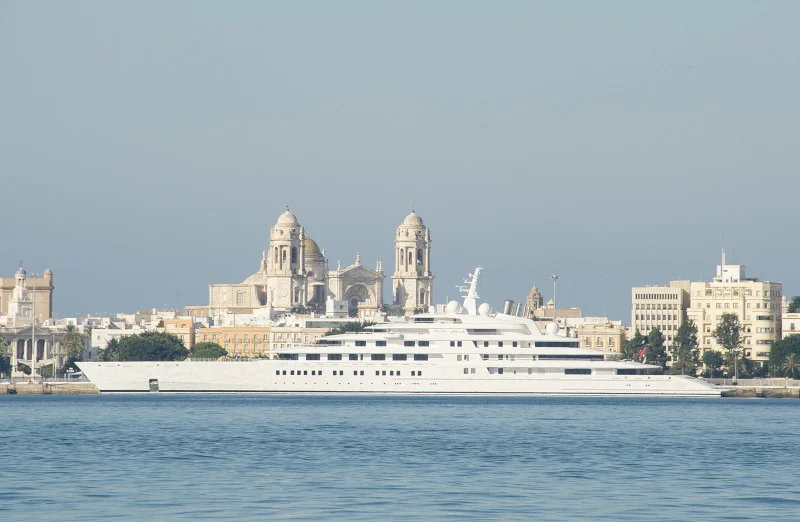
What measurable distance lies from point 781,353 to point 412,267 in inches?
2461

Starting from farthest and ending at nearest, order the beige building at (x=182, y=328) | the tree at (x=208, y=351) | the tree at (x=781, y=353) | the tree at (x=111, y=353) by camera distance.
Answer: the beige building at (x=182, y=328) < the tree at (x=208, y=351) < the tree at (x=111, y=353) < the tree at (x=781, y=353)

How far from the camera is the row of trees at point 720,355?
453 ft

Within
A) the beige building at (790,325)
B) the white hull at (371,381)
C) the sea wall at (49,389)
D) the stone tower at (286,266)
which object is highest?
the stone tower at (286,266)

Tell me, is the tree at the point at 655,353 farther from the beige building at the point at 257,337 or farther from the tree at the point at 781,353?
→ the beige building at the point at 257,337

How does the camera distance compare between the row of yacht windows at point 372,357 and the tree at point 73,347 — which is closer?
the row of yacht windows at point 372,357

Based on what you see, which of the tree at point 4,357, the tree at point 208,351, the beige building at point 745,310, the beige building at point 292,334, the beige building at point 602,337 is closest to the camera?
the tree at point 208,351

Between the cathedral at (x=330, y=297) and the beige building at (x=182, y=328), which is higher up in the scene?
the cathedral at (x=330, y=297)

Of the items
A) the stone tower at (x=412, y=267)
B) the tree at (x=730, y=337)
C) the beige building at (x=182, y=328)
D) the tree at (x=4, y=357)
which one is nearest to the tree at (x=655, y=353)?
the tree at (x=730, y=337)

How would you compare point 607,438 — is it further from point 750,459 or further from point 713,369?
point 713,369

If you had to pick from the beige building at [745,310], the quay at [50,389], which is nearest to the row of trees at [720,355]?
the beige building at [745,310]

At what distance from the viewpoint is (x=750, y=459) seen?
54.9m

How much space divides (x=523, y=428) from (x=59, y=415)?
78.7ft

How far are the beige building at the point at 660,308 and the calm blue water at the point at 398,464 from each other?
88.1 m

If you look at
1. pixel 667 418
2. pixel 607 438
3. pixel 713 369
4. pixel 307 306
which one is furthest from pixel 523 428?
pixel 307 306
